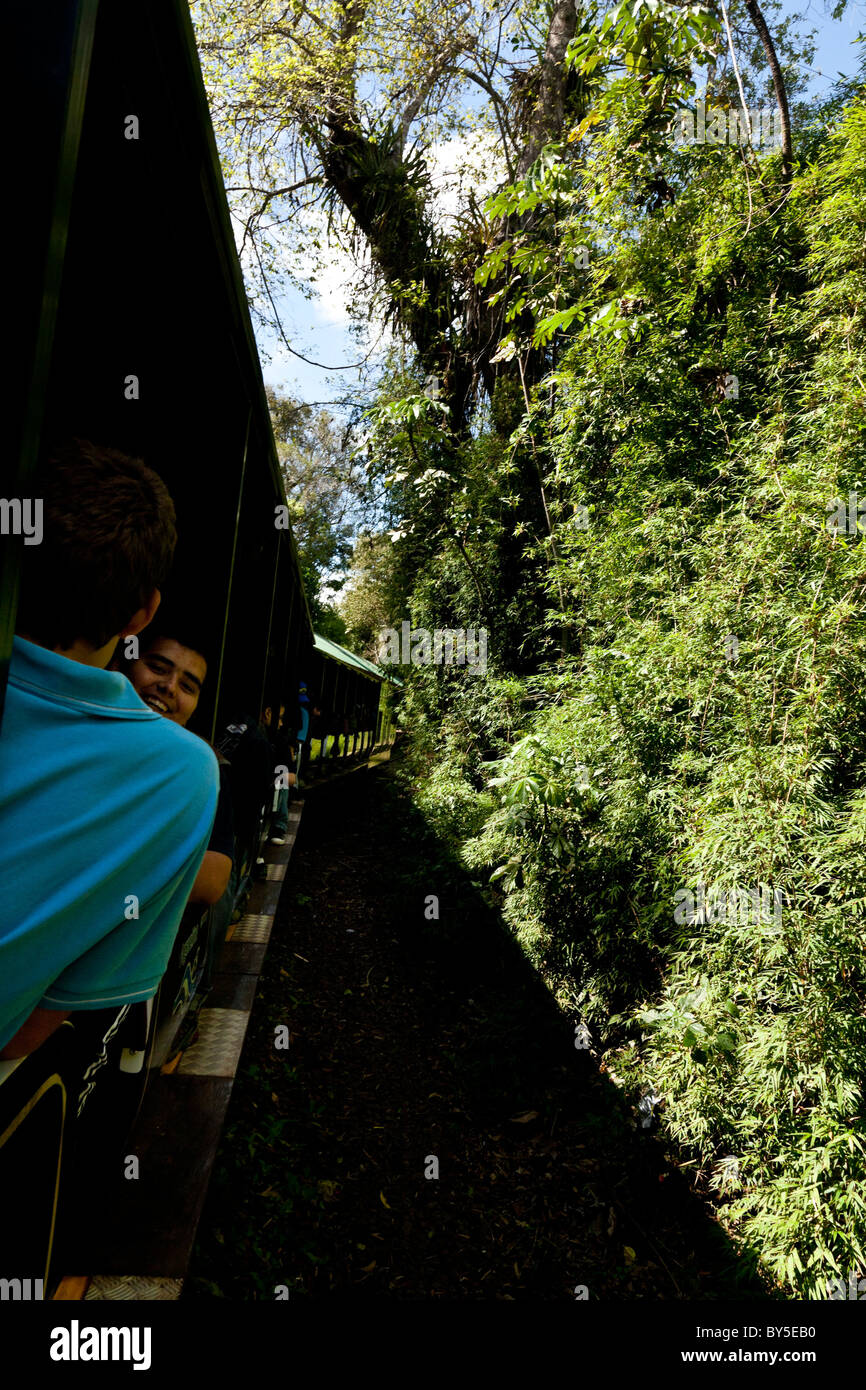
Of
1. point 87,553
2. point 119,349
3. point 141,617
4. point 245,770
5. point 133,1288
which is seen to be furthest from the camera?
point 245,770

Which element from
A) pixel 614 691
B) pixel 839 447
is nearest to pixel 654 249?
pixel 839 447

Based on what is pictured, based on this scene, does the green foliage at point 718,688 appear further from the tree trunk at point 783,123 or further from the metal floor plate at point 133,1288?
the metal floor plate at point 133,1288

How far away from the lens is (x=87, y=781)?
2.68 ft

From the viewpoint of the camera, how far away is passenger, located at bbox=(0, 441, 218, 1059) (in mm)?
776

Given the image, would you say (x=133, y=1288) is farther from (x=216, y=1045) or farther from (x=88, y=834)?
(x=88, y=834)

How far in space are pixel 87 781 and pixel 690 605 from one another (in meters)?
3.45

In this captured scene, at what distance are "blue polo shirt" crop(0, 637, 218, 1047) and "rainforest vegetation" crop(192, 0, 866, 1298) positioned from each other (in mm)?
2648

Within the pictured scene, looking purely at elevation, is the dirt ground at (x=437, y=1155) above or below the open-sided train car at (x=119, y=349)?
below

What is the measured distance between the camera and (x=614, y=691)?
4.00m

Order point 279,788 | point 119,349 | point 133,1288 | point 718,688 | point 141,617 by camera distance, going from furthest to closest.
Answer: point 279,788, point 718,688, point 119,349, point 133,1288, point 141,617

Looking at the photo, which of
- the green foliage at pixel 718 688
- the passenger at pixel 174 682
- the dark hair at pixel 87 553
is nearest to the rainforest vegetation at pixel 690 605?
the green foliage at pixel 718 688

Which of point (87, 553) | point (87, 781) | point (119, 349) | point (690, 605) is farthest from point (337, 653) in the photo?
point (87, 781)

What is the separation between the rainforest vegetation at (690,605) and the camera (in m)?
2.79
